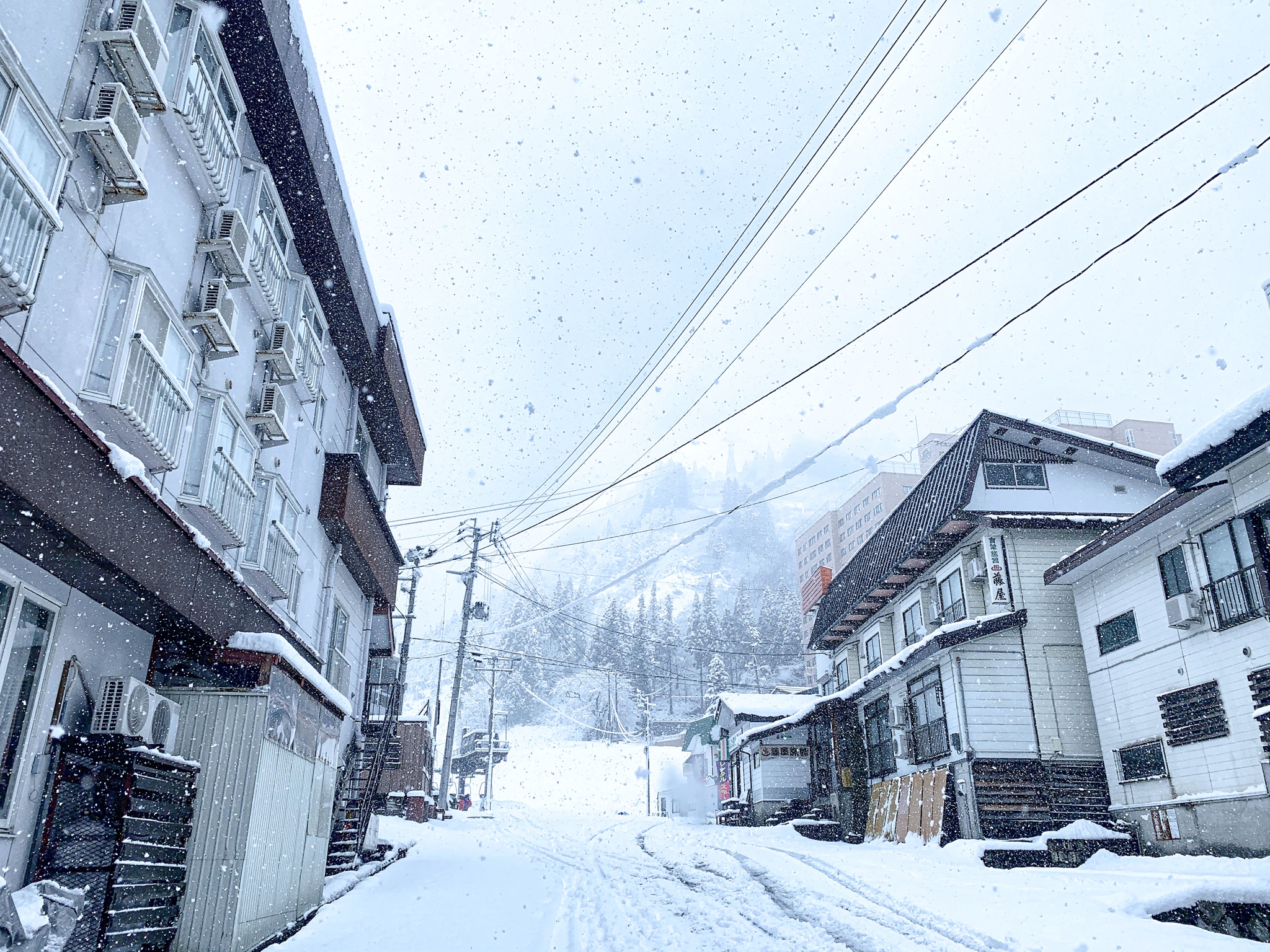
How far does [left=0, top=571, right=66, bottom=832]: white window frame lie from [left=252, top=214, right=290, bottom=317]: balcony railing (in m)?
5.59

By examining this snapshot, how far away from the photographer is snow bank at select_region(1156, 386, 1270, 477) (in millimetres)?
12039

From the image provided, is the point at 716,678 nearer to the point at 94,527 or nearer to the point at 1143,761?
the point at 1143,761

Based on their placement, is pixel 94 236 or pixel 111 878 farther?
pixel 94 236

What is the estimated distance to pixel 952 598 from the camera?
23.4 metres

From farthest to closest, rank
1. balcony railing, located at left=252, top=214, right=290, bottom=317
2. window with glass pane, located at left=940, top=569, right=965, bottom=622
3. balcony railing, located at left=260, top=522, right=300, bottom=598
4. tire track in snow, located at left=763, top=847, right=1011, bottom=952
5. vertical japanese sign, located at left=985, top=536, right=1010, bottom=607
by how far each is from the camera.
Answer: window with glass pane, located at left=940, top=569, right=965, bottom=622 → vertical japanese sign, located at left=985, top=536, right=1010, bottom=607 → balcony railing, located at left=260, top=522, right=300, bottom=598 → balcony railing, located at left=252, top=214, right=290, bottom=317 → tire track in snow, located at left=763, top=847, right=1011, bottom=952

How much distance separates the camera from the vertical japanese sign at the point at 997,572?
2094 cm

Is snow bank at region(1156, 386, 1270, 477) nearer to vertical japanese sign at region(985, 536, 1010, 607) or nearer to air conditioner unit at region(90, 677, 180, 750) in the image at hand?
vertical japanese sign at region(985, 536, 1010, 607)

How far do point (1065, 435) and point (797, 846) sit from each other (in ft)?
42.2

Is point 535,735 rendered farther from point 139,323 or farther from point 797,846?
point 139,323

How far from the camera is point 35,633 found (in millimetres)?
6801

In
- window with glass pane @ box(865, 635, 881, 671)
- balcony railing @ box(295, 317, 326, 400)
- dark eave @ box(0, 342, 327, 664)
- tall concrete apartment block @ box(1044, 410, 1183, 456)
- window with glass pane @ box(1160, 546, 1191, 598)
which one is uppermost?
tall concrete apartment block @ box(1044, 410, 1183, 456)

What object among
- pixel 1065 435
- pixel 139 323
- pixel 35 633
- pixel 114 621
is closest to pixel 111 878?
Answer: pixel 35 633

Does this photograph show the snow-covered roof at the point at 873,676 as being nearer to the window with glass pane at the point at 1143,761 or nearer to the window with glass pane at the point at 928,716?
the window with glass pane at the point at 928,716

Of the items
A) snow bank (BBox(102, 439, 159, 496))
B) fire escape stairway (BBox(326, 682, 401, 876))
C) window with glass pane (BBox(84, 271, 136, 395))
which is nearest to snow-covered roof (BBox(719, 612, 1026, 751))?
fire escape stairway (BBox(326, 682, 401, 876))
